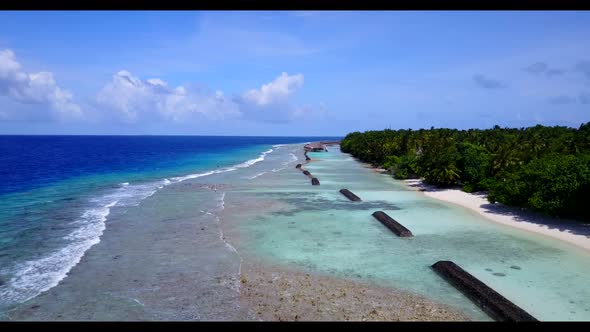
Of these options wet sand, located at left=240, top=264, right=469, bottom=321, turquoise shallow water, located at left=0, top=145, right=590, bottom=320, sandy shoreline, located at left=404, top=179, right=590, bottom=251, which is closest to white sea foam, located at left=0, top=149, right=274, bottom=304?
turquoise shallow water, located at left=0, top=145, right=590, bottom=320

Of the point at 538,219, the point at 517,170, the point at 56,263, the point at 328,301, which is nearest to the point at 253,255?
the point at 328,301

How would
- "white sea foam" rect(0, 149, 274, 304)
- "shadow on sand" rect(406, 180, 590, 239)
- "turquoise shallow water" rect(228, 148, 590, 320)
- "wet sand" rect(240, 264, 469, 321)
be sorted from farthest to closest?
"shadow on sand" rect(406, 180, 590, 239)
"white sea foam" rect(0, 149, 274, 304)
"turquoise shallow water" rect(228, 148, 590, 320)
"wet sand" rect(240, 264, 469, 321)

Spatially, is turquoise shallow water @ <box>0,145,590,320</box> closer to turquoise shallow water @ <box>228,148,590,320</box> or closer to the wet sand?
turquoise shallow water @ <box>228,148,590,320</box>

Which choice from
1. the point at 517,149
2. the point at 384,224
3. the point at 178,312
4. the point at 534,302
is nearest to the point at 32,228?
the point at 178,312

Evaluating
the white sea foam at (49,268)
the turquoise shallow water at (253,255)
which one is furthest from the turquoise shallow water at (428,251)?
the white sea foam at (49,268)

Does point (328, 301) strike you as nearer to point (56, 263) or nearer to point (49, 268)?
point (49, 268)

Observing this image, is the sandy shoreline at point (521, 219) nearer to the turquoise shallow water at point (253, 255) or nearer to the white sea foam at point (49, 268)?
the turquoise shallow water at point (253, 255)

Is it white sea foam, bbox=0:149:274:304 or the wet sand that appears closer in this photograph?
the wet sand
